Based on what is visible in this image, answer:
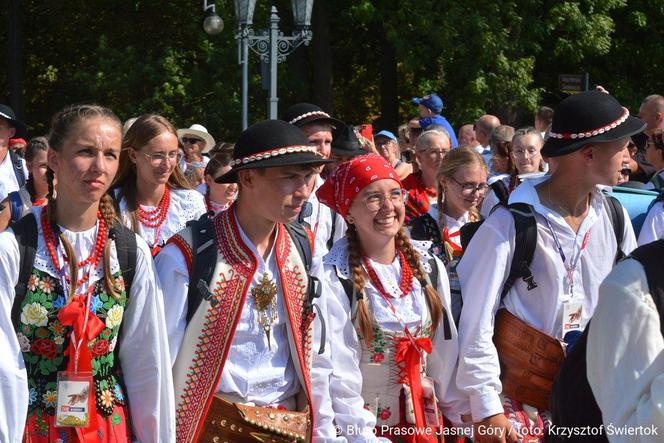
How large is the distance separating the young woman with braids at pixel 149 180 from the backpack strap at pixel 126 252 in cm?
257

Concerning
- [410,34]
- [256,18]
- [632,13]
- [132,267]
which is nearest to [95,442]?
[132,267]

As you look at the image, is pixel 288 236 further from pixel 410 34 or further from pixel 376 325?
pixel 410 34

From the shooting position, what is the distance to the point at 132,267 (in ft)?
14.3

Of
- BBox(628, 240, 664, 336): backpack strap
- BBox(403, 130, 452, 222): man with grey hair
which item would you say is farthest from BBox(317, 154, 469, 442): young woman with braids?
BBox(403, 130, 452, 222): man with grey hair

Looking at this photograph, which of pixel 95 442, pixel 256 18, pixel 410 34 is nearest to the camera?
pixel 95 442

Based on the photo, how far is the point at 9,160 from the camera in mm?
10031

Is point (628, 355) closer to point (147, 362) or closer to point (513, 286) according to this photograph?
point (147, 362)

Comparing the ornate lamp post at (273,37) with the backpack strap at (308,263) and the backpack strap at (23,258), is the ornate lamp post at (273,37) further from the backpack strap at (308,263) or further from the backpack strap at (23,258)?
the backpack strap at (23,258)

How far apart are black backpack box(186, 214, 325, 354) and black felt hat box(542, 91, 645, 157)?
4.36ft

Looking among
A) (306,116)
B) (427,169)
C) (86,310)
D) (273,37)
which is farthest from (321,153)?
(273,37)

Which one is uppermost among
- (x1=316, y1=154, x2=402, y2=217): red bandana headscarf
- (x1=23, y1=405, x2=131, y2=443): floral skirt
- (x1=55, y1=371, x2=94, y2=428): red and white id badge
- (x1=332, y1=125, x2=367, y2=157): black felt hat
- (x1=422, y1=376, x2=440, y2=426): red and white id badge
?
(x1=332, y1=125, x2=367, y2=157): black felt hat

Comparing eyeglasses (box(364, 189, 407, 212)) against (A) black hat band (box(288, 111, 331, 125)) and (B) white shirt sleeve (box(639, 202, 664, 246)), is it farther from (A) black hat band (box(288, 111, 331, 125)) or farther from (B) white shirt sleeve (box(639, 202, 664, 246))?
(A) black hat band (box(288, 111, 331, 125))

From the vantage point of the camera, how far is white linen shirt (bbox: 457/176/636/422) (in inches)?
200

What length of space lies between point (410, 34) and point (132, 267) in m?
20.1
